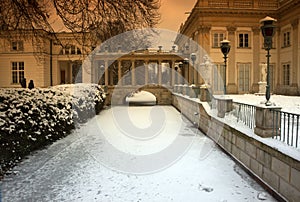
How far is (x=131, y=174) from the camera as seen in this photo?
20.8ft

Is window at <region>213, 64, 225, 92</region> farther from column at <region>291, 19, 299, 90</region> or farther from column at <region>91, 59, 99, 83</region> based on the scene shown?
column at <region>91, 59, 99, 83</region>

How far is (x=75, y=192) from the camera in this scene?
526cm

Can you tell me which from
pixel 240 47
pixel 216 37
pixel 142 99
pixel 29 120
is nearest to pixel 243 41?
pixel 240 47

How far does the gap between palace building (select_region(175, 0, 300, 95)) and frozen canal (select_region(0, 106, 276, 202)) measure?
1752 centimetres

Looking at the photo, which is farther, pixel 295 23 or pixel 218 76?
pixel 218 76

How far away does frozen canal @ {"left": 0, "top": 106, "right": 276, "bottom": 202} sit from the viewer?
510 cm

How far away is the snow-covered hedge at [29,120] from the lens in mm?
6719

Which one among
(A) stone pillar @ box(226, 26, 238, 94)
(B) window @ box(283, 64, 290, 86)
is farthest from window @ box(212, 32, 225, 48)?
(B) window @ box(283, 64, 290, 86)

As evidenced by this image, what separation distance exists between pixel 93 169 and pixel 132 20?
17.5 ft

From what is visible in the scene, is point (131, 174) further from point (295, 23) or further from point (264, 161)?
point (295, 23)

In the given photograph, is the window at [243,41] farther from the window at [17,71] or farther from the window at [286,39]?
the window at [17,71]

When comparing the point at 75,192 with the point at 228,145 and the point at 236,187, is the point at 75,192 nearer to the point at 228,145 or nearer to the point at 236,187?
the point at 236,187

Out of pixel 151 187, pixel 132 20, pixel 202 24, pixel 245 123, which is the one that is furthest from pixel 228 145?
pixel 202 24

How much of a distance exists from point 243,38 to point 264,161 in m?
23.4
